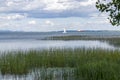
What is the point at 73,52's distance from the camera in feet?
91.0

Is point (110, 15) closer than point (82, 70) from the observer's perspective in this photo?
Yes

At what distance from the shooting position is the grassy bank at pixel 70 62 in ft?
57.8

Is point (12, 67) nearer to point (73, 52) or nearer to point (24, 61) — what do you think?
point (24, 61)

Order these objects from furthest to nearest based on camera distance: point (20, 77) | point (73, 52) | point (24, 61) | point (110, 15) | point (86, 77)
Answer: point (73, 52) → point (24, 61) → point (20, 77) → point (86, 77) → point (110, 15)

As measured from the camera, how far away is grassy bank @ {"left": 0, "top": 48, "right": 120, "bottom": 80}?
1761 cm

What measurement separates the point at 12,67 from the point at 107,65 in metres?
6.99

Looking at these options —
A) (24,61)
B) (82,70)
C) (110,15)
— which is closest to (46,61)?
(24,61)

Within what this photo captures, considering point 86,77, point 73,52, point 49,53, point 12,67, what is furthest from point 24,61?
→ point 86,77

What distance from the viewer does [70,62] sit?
79.7ft

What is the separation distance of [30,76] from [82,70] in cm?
409

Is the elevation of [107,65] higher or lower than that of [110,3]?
lower

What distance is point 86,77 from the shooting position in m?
17.7

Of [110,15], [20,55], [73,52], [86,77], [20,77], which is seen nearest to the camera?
[110,15]

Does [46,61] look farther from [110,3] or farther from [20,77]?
[110,3]
